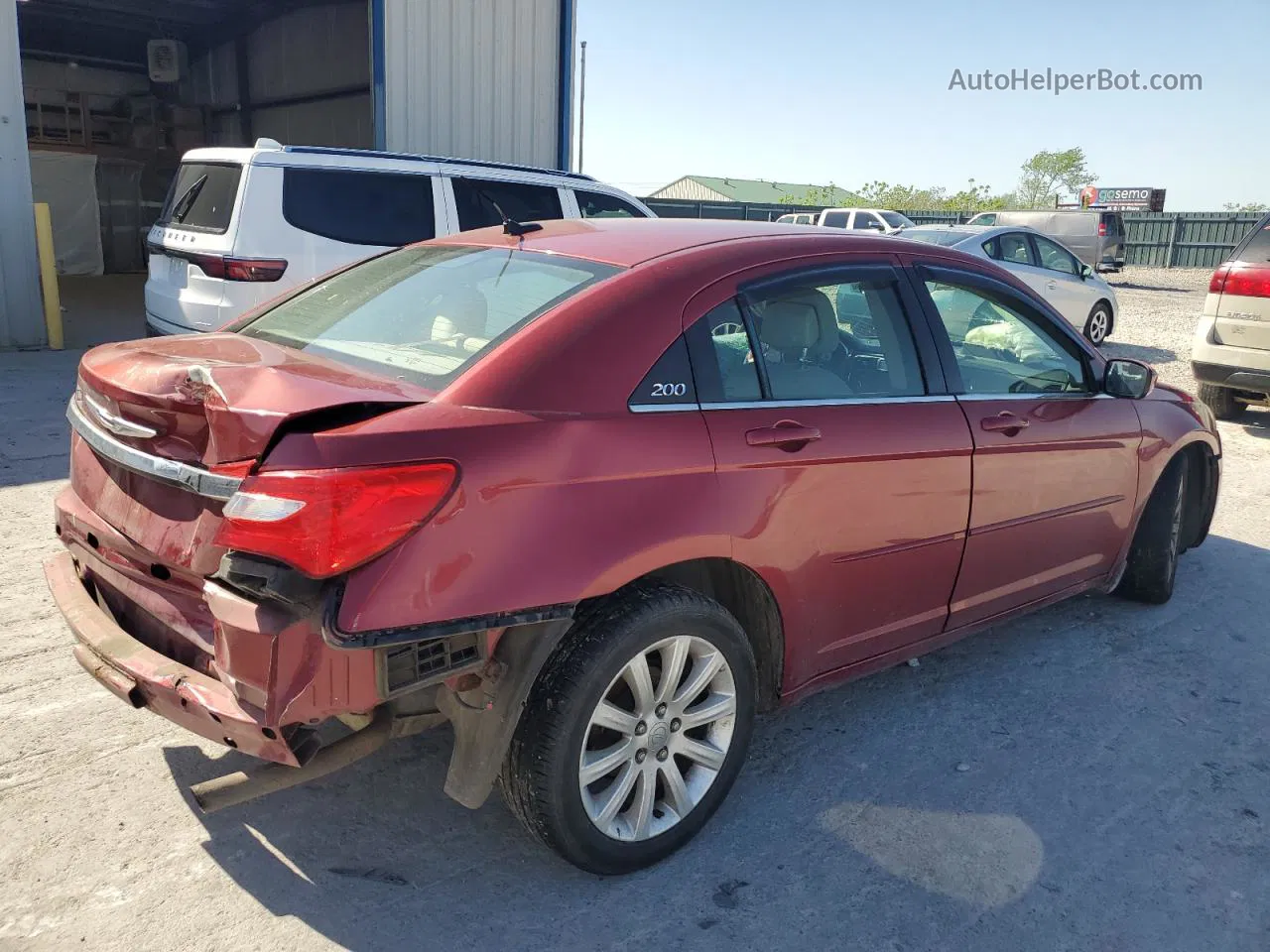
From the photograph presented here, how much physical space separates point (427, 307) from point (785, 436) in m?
1.16

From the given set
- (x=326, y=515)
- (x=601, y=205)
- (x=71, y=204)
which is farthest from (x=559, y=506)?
(x=71, y=204)

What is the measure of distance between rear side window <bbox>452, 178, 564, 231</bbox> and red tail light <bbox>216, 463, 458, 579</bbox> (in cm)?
624

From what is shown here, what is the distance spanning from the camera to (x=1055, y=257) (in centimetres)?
1334

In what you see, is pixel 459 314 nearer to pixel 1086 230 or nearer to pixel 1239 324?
pixel 1239 324

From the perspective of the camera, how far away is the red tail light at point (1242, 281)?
816 centimetres

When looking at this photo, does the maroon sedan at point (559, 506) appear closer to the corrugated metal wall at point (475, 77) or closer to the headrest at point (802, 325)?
the headrest at point (802, 325)

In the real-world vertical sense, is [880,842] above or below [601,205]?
below

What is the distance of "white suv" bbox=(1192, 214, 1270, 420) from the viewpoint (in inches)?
322

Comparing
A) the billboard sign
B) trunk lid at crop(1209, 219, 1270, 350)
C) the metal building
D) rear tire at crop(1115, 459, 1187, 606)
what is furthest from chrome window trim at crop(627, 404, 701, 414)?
the billboard sign

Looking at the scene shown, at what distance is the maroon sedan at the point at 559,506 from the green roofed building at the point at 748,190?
52.5 metres

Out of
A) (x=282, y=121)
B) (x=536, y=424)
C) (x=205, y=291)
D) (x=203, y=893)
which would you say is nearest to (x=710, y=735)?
(x=536, y=424)

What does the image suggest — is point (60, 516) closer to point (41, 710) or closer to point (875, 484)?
point (41, 710)

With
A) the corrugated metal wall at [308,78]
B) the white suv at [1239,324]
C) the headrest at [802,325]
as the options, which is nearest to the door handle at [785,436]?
the headrest at [802,325]

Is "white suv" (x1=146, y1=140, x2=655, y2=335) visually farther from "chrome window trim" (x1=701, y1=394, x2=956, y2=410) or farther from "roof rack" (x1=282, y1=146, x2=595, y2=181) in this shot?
"chrome window trim" (x1=701, y1=394, x2=956, y2=410)
